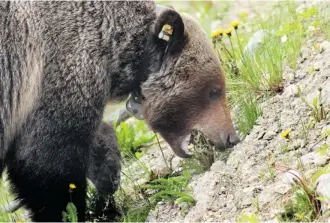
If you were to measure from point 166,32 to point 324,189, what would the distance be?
2.44m

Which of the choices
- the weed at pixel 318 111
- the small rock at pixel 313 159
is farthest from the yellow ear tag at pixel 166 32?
the small rock at pixel 313 159

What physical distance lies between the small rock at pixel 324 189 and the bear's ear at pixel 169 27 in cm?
226

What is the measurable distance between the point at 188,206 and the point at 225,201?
0.45 metres

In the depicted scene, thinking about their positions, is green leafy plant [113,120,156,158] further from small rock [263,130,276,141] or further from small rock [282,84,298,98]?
small rock [263,130,276,141]

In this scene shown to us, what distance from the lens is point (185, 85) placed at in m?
7.48

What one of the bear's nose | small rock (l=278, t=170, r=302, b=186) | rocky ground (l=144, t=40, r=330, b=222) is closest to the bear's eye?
the bear's nose

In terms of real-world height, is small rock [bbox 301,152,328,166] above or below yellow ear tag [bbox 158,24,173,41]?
below

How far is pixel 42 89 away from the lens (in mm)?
6848

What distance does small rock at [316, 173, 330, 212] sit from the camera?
5445mm

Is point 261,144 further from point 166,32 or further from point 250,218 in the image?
point 250,218

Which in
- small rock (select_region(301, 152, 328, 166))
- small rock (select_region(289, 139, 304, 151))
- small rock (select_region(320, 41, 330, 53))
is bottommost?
small rock (select_region(289, 139, 304, 151))

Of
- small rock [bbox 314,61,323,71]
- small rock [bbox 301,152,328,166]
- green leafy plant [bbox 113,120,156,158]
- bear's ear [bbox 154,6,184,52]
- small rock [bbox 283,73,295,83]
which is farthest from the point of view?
green leafy plant [bbox 113,120,156,158]

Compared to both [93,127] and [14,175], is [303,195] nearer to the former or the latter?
[93,127]

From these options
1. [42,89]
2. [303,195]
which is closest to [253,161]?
[303,195]
